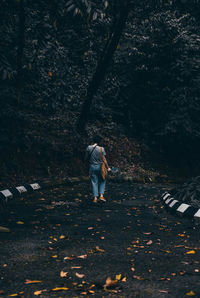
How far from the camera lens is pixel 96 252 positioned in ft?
22.4

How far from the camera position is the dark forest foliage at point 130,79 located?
849 inches

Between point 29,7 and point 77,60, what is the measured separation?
7.96 m

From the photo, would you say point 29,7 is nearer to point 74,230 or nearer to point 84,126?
point 84,126

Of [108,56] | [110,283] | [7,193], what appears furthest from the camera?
[108,56]

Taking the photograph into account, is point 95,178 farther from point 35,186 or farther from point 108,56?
point 108,56

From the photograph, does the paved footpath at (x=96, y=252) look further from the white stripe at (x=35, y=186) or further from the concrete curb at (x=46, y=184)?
the white stripe at (x=35, y=186)

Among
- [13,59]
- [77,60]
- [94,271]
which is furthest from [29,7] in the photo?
[94,271]

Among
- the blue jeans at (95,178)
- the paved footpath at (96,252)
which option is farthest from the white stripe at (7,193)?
the blue jeans at (95,178)

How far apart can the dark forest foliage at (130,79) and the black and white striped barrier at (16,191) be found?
479cm

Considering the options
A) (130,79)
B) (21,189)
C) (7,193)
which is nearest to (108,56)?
(130,79)

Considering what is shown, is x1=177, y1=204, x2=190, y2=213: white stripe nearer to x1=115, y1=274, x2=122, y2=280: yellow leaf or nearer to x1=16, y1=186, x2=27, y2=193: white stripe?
x1=16, y1=186, x2=27, y2=193: white stripe

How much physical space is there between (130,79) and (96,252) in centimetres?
2035

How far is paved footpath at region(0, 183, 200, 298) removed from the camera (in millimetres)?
5145

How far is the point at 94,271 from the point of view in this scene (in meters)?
5.78
